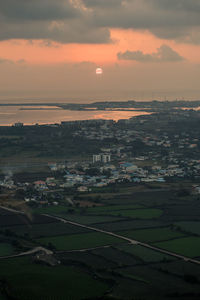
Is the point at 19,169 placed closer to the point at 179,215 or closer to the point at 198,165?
the point at 198,165

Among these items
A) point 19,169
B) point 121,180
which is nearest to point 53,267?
point 121,180

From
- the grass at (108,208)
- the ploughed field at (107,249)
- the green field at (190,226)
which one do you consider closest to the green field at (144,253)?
the ploughed field at (107,249)

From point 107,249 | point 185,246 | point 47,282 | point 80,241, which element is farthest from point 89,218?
point 47,282

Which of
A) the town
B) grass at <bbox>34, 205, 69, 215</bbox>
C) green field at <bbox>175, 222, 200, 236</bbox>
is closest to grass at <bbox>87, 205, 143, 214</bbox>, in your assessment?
grass at <bbox>34, 205, 69, 215</bbox>

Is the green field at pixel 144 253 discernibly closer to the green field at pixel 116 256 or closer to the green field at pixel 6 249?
the green field at pixel 116 256

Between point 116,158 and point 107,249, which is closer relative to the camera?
point 107,249

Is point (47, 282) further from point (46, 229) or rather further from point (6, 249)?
point (46, 229)
